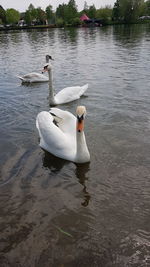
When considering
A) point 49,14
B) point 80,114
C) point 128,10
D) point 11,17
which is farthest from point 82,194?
point 49,14

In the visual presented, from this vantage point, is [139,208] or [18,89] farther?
[18,89]

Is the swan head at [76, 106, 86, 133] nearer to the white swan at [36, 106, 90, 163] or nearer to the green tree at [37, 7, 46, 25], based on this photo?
the white swan at [36, 106, 90, 163]

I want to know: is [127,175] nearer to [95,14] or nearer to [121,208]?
[121,208]

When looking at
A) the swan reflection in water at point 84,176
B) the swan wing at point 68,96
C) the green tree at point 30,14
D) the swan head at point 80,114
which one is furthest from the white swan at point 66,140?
the green tree at point 30,14

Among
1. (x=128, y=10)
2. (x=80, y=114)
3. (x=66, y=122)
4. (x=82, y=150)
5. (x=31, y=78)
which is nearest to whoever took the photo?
(x=80, y=114)

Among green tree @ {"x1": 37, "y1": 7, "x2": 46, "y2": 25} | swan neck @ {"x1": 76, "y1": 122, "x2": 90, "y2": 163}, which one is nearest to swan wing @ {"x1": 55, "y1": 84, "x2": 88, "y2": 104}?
swan neck @ {"x1": 76, "y1": 122, "x2": 90, "y2": 163}

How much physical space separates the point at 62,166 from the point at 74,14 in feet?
438

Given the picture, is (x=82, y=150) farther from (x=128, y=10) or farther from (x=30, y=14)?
(x=30, y=14)

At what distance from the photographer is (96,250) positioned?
418 centimetres

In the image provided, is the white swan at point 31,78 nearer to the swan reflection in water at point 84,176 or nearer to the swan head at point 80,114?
the swan reflection in water at point 84,176

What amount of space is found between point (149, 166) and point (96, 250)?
2705mm

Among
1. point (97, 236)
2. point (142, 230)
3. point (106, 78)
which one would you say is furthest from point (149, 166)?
point (106, 78)

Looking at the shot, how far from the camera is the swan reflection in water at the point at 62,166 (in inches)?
226

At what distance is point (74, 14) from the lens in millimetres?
126812
